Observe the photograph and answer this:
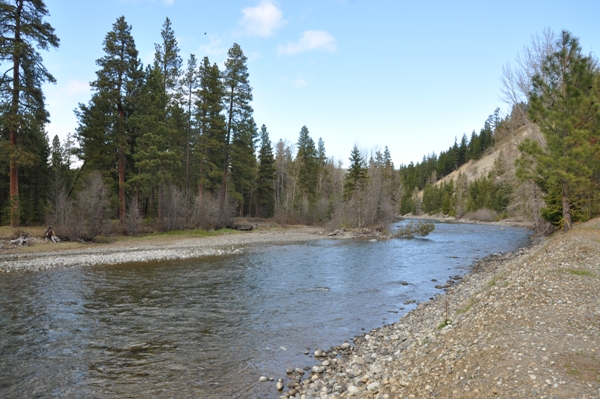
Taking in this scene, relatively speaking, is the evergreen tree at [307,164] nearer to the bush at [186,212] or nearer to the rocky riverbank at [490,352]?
the bush at [186,212]

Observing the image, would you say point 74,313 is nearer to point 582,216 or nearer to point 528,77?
point 582,216

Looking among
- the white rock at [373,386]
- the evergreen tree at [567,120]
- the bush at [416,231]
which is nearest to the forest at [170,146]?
the evergreen tree at [567,120]

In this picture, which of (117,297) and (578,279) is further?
(117,297)

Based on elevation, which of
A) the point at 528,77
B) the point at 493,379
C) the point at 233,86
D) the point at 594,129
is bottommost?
the point at 493,379

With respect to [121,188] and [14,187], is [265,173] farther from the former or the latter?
[14,187]

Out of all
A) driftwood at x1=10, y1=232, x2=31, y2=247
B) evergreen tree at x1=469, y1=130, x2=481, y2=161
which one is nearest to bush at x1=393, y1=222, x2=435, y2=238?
driftwood at x1=10, y1=232, x2=31, y2=247

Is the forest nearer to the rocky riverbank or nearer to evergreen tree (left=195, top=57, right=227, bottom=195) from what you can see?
evergreen tree (left=195, top=57, right=227, bottom=195)

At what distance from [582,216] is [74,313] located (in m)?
27.9

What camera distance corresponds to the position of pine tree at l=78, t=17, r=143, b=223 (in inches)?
1086

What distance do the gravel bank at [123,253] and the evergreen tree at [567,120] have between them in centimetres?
1956

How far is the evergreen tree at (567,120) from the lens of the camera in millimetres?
17000

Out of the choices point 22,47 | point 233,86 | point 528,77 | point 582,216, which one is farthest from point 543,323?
point 233,86

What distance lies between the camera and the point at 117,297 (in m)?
12.1

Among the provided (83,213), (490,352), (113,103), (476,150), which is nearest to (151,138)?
(113,103)
